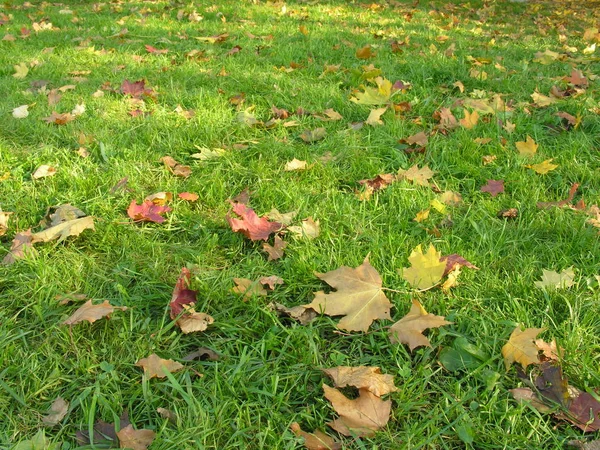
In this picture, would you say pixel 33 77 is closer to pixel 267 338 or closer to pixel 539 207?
pixel 267 338

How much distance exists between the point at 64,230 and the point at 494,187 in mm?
1943

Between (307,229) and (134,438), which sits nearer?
(134,438)

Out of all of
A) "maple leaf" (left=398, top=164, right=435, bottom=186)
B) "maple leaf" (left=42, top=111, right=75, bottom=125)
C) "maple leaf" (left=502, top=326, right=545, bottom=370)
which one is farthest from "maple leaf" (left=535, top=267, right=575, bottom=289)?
"maple leaf" (left=42, top=111, right=75, bottom=125)

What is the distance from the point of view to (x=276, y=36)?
213 inches

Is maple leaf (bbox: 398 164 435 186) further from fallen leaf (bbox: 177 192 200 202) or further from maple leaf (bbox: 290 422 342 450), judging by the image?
maple leaf (bbox: 290 422 342 450)

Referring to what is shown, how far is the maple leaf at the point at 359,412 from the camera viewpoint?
4.68 feet

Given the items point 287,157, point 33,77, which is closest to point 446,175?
point 287,157

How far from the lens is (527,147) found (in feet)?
9.17

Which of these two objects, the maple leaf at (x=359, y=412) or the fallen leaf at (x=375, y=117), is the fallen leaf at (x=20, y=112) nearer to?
the fallen leaf at (x=375, y=117)

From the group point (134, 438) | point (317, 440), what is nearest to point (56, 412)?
point (134, 438)

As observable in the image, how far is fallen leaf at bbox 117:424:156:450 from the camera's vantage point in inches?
54.4

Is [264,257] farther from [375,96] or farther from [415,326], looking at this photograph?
[375,96]

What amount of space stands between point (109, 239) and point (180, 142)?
3.09 feet

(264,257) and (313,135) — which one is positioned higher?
(313,135)
